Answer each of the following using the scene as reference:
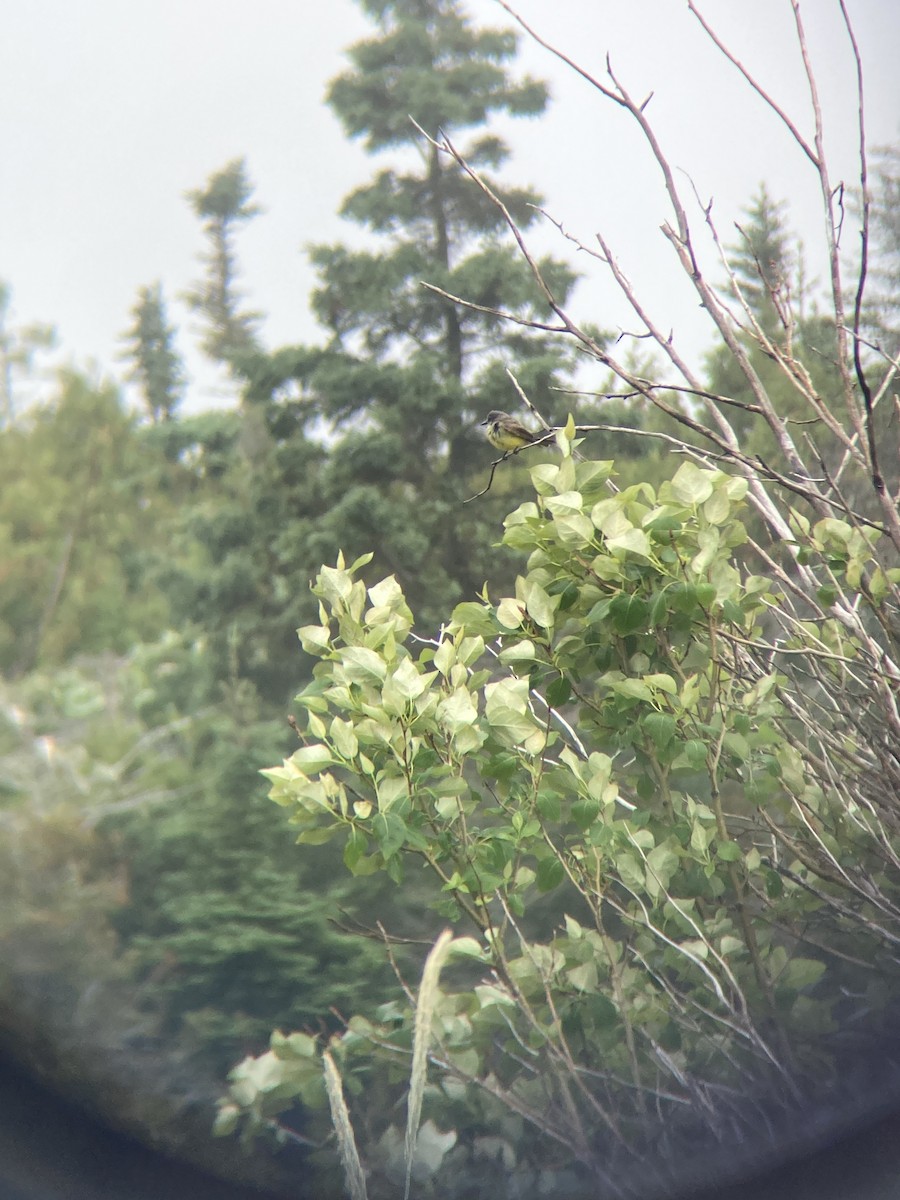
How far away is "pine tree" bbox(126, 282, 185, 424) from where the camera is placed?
143 centimetres

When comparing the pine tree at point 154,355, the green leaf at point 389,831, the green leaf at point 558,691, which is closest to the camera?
the green leaf at point 389,831

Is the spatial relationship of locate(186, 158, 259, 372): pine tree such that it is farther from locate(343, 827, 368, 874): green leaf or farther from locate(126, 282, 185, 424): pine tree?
locate(343, 827, 368, 874): green leaf

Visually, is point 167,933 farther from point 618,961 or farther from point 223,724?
point 618,961

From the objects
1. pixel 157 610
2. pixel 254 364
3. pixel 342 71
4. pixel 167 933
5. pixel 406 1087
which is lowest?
pixel 406 1087

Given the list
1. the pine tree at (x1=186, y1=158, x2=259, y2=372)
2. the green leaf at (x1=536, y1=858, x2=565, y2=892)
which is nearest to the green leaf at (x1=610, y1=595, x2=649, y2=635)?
the green leaf at (x1=536, y1=858, x2=565, y2=892)

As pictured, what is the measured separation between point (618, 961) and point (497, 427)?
727mm

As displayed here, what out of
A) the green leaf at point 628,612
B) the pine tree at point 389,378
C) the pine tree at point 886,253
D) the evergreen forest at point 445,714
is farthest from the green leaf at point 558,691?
the pine tree at point 886,253

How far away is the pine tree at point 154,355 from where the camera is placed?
1434 millimetres

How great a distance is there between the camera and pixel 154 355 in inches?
56.7

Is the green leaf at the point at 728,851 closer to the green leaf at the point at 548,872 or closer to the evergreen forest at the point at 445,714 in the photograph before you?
the evergreen forest at the point at 445,714

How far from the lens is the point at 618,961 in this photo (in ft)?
4.30

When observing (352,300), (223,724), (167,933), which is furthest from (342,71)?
(167,933)

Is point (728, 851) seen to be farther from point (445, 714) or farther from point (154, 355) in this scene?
point (154, 355)

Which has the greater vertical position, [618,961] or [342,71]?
[342,71]
